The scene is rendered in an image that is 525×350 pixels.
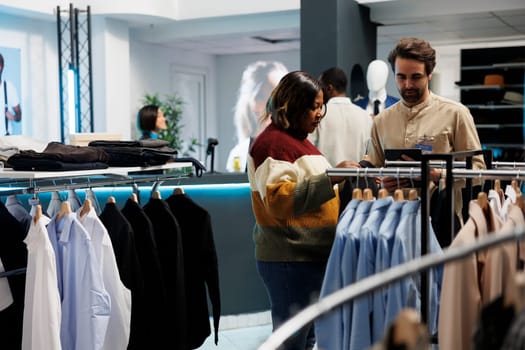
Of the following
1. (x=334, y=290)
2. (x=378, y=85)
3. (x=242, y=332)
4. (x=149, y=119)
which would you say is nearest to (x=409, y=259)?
(x=334, y=290)

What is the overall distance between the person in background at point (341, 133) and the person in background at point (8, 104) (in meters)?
5.32

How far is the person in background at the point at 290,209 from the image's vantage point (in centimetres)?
250

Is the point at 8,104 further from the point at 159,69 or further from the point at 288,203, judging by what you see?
the point at 288,203

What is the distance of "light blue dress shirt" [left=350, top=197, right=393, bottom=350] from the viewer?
2102 millimetres

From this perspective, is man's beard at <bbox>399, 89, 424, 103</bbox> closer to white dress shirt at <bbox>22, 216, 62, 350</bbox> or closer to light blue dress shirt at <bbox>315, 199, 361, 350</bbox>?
light blue dress shirt at <bbox>315, 199, 361, 350</bbox>

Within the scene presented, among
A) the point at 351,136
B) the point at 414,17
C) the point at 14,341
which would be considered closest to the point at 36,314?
the point at 14,341

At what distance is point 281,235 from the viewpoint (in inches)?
100

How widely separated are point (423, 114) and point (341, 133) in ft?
3.27

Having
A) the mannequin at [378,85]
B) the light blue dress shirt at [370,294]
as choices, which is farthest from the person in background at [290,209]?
the mannequin at [378,85]

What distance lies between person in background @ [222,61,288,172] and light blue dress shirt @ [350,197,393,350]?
9.81 metres

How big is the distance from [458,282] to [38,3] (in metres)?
7.19

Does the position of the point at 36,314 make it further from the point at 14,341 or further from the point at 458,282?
the point at 458,282

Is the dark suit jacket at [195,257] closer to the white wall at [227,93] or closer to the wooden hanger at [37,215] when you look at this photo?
the wooden hanger at [37,215]

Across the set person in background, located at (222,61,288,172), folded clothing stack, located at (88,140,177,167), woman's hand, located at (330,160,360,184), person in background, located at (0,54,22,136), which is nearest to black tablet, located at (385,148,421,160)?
woman's hand, located at (330,160,360,184)
